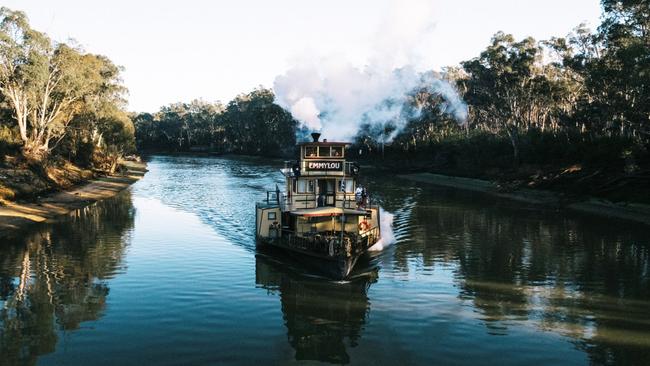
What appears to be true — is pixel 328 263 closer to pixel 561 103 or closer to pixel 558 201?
pixel 558 201

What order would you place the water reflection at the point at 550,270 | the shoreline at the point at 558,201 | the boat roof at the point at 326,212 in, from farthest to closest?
the shoreline at the point at 558,201 < the boat roof at the point at 326,212 < the water reflection at the point at 550,270

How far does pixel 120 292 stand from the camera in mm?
22500

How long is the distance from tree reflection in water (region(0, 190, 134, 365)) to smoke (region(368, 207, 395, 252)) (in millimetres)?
15475

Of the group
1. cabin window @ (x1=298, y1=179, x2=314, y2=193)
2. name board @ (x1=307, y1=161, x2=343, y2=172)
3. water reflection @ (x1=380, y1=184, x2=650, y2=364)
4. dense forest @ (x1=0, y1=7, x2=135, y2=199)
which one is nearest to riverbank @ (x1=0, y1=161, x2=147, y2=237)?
dense forest @ (x1=0, y1=7, x2=135, y2=199)

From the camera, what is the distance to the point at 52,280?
24.2m

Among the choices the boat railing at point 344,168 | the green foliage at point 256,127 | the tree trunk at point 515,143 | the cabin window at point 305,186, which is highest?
the green foliage at point 256,127

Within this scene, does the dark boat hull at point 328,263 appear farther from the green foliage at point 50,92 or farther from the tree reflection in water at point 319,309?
the green foliage at point 50,92

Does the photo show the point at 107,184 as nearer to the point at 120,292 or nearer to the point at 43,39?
the point at 43,39

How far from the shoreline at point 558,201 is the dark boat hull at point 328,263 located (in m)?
31.9

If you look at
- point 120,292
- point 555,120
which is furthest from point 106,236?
point 555,120

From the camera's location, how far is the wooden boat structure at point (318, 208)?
88.3ft

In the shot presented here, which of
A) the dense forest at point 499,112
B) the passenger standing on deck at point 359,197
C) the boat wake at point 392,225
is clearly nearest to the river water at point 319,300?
the boat wake at point 392,225

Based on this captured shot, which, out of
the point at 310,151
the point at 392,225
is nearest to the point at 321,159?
the point at 310,151

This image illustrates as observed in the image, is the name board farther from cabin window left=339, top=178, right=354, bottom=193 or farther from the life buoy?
the life buoy
